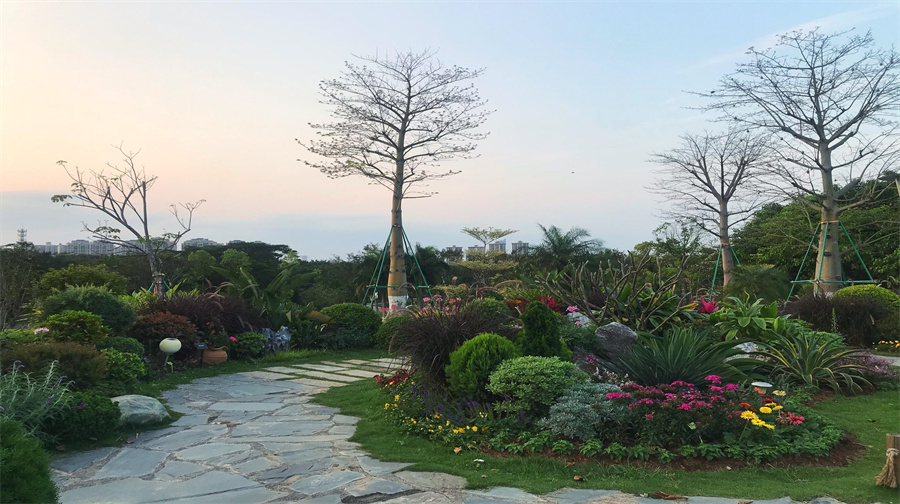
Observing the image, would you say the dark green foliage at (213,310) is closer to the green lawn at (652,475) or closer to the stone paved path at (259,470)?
the stone paved path at (259,470)

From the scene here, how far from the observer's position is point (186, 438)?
5457 mm

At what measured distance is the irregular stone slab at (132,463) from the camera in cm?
445

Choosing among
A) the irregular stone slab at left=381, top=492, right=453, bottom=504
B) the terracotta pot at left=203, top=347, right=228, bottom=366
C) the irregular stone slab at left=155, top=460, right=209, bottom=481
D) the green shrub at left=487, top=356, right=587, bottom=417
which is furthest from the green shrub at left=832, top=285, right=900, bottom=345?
the irregular stone slab at left=155, top=460, right=209, bottom=481

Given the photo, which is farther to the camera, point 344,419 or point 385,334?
point 385,334

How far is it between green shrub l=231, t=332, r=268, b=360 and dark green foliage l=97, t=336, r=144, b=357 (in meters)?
2.44

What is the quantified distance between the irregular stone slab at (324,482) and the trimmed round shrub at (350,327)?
27.4ft

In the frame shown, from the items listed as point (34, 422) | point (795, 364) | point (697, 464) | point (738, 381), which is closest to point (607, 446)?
point (697, 464)

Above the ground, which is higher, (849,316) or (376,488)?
(849,316)

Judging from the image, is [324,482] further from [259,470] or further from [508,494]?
[508,494]

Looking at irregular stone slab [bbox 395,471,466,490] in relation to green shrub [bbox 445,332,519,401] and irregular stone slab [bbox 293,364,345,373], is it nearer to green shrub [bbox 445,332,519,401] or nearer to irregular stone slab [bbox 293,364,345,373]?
green shrub [bbox 445,332,519,401]

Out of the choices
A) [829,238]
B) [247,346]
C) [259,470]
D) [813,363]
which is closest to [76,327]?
[247,346]

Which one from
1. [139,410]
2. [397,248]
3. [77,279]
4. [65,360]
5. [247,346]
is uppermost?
[397,248]

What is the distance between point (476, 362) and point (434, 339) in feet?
2.57

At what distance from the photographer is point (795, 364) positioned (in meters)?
7.21
